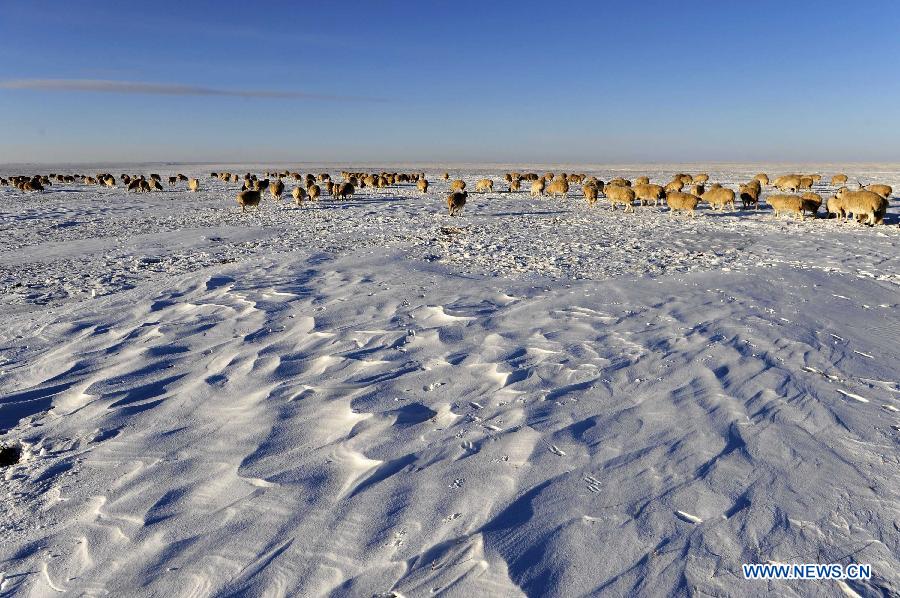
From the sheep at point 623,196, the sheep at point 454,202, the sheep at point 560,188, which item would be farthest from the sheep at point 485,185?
the sheep at point 454,202

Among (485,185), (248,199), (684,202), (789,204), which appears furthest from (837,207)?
(248,199)

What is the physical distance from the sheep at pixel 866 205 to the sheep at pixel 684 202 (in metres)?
4.75

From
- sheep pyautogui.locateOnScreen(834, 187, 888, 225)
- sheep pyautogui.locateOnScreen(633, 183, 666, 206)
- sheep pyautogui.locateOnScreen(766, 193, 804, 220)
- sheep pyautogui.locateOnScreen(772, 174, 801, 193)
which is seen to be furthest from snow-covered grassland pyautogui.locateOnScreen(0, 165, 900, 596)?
sheep pyautogui.locateOnScreen(772, 174, 801, 193)

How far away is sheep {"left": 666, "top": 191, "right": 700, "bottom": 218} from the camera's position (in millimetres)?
20422

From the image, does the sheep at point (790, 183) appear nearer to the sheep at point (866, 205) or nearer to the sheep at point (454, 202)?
the sheep at point (866, 205)

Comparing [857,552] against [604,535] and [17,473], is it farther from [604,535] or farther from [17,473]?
[17,473]

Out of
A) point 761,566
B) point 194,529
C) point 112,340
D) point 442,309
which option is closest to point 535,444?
point 761,566

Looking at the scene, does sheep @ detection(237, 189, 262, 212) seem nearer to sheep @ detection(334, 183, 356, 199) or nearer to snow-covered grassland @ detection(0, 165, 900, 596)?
sheep @ detection(334, 183, 356, 199)

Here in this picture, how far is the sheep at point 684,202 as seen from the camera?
20.4m

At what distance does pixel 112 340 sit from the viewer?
5.84 metres

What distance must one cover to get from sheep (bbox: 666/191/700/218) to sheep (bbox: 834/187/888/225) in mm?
4754

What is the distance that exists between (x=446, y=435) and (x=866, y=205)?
19.9 m

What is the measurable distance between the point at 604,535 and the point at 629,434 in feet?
3.78

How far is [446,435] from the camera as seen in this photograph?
3.78m
